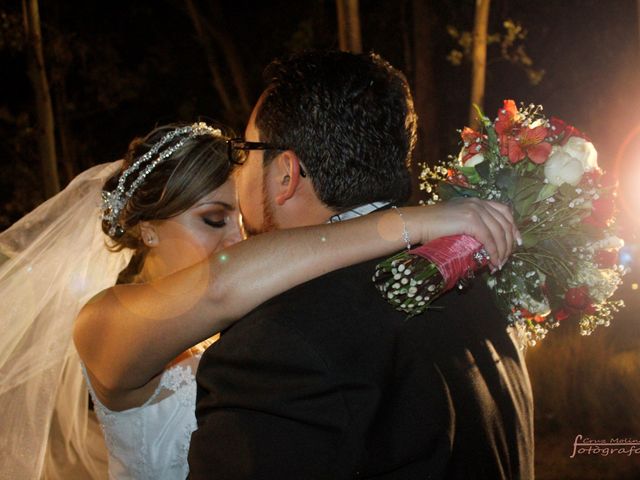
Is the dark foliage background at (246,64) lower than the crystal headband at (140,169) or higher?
lower

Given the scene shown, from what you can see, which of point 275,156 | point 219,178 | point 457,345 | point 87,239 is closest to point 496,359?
point 457,345

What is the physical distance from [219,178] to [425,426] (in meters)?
2.13

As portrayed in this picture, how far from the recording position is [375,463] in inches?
72.3

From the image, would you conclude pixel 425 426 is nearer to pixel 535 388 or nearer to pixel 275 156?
pixel 275 156

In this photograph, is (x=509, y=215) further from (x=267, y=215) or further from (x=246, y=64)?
(x=246, y=64)

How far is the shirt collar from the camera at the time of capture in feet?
7.83

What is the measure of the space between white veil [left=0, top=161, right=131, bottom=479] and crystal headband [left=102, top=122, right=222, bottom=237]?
204 millimetres

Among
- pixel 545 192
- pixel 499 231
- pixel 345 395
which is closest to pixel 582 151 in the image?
pixel 545 192

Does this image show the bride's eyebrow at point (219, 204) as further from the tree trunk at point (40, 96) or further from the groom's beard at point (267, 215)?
the tree trunk at point (40, 96)

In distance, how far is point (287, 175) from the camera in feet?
7.79

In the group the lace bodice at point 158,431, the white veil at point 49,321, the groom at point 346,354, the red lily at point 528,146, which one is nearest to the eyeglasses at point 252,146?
the groom at point 346,354

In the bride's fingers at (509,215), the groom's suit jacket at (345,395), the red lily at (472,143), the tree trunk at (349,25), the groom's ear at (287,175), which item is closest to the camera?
the groom's suit jacket at (345,395)

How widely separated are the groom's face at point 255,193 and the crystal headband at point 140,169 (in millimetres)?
1193

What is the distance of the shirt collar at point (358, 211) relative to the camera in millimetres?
2387
